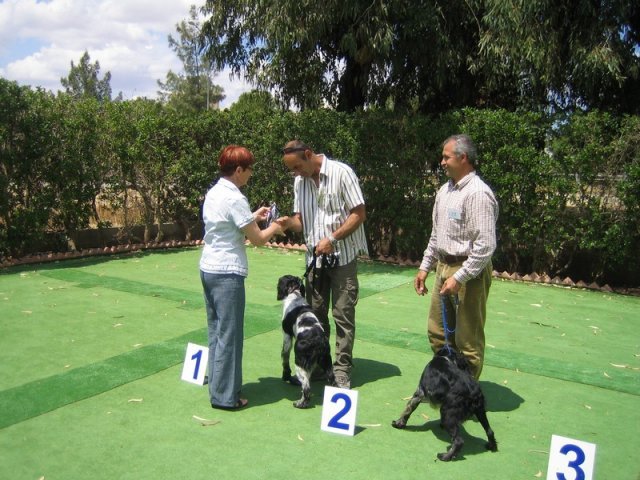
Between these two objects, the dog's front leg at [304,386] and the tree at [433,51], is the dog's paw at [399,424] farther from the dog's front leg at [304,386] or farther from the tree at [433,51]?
the tree at [433,51]

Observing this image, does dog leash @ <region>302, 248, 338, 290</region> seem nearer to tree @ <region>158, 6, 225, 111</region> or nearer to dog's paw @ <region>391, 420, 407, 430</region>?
dog's paw @ <region>391, 420, 407, 430</region>

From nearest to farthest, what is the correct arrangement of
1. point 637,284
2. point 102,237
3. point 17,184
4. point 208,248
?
point 208,248, point 637,284, point 17,184, point 102,237

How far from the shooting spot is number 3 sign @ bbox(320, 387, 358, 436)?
3.62m

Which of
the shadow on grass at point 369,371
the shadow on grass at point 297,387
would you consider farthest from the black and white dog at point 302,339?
the shadow on grass at point 369,371

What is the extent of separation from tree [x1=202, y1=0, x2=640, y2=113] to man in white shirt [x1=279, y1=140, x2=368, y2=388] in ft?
18.3

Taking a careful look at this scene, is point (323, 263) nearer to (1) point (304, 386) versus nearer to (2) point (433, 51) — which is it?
(1) point (304, 386)

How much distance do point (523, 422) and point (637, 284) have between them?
5.81 m

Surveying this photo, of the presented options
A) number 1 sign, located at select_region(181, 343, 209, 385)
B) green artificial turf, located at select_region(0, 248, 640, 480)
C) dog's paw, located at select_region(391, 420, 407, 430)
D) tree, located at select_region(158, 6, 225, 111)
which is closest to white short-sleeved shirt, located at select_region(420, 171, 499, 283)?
dog's paw, located at select_region(391, 420, 407, 430)

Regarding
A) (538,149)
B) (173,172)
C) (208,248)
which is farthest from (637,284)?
(173,172)

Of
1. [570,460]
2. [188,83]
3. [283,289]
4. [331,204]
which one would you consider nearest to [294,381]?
[283,289]

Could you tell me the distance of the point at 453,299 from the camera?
13.1 ft

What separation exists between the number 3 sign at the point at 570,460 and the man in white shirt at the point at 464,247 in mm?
939

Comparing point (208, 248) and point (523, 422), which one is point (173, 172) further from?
point (523, 422)

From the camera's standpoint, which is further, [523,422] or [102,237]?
[102,237]
